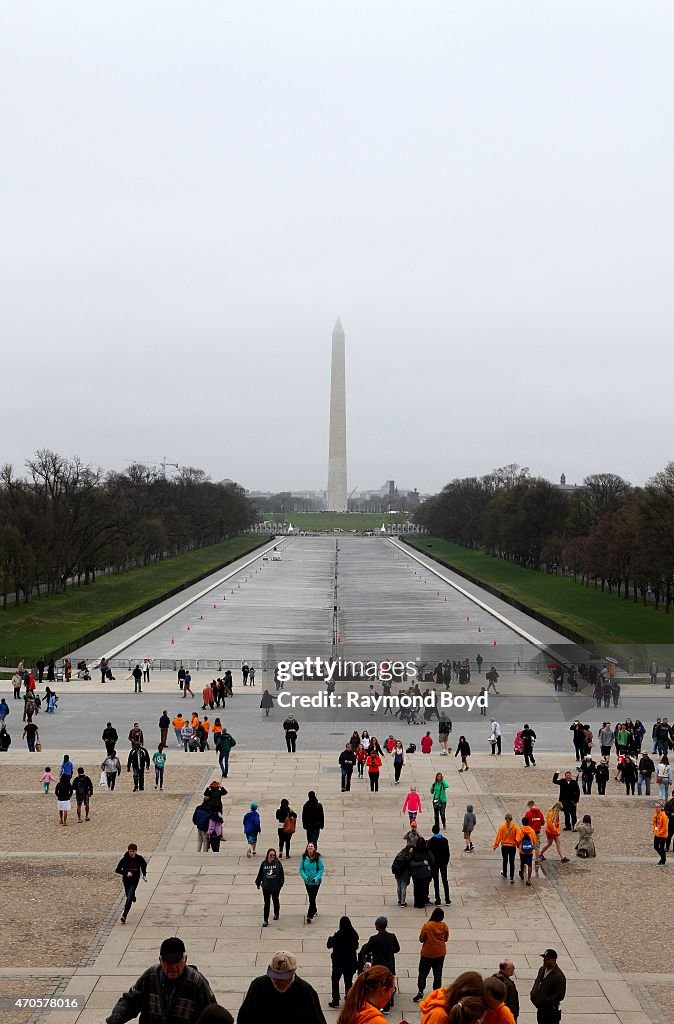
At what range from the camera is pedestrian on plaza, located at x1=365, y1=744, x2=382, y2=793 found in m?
21.6

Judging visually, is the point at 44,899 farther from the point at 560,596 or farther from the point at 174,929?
the point at 560,596

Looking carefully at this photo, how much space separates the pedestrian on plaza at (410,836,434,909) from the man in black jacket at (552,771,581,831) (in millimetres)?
4950

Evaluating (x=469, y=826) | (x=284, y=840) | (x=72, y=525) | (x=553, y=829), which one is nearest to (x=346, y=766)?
(x=469, y=826)

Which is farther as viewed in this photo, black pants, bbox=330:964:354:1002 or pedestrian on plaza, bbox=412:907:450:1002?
black pants, bbox=330:964:354:1002

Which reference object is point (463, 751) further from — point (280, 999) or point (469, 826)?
point (280, 999)

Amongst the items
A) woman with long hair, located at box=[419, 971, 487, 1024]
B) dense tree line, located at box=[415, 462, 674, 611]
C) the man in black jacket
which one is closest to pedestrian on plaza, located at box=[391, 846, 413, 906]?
the man in black jacket

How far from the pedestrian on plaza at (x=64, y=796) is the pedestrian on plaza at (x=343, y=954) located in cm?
879

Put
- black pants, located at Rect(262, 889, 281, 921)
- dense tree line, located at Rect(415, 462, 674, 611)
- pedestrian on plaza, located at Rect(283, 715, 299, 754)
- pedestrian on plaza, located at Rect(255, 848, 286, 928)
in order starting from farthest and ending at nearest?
dense tree line, located at Rect(415, 462, 674, 611)
pedestrian on plaza, located at Rect(283, 715, 299, 754)
black pants, located at Rect(262, 889, 281, 921)
pedestrian on plaza, located at Rect(255, 848, 286, 928)

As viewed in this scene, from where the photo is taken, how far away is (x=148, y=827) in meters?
19.2

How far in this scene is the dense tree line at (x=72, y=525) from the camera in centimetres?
6962

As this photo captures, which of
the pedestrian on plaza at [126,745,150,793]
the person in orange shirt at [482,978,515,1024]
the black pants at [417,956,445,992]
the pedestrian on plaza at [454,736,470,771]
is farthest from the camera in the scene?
the pedestrian on plaza at [454,736,470,771]

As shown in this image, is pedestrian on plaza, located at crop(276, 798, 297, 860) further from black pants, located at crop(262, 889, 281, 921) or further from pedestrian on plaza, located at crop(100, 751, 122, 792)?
pedestrian on plaza, located at crop(100, 751, 122, 792)

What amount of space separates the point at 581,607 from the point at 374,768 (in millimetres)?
48932

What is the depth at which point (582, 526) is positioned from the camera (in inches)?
3856
